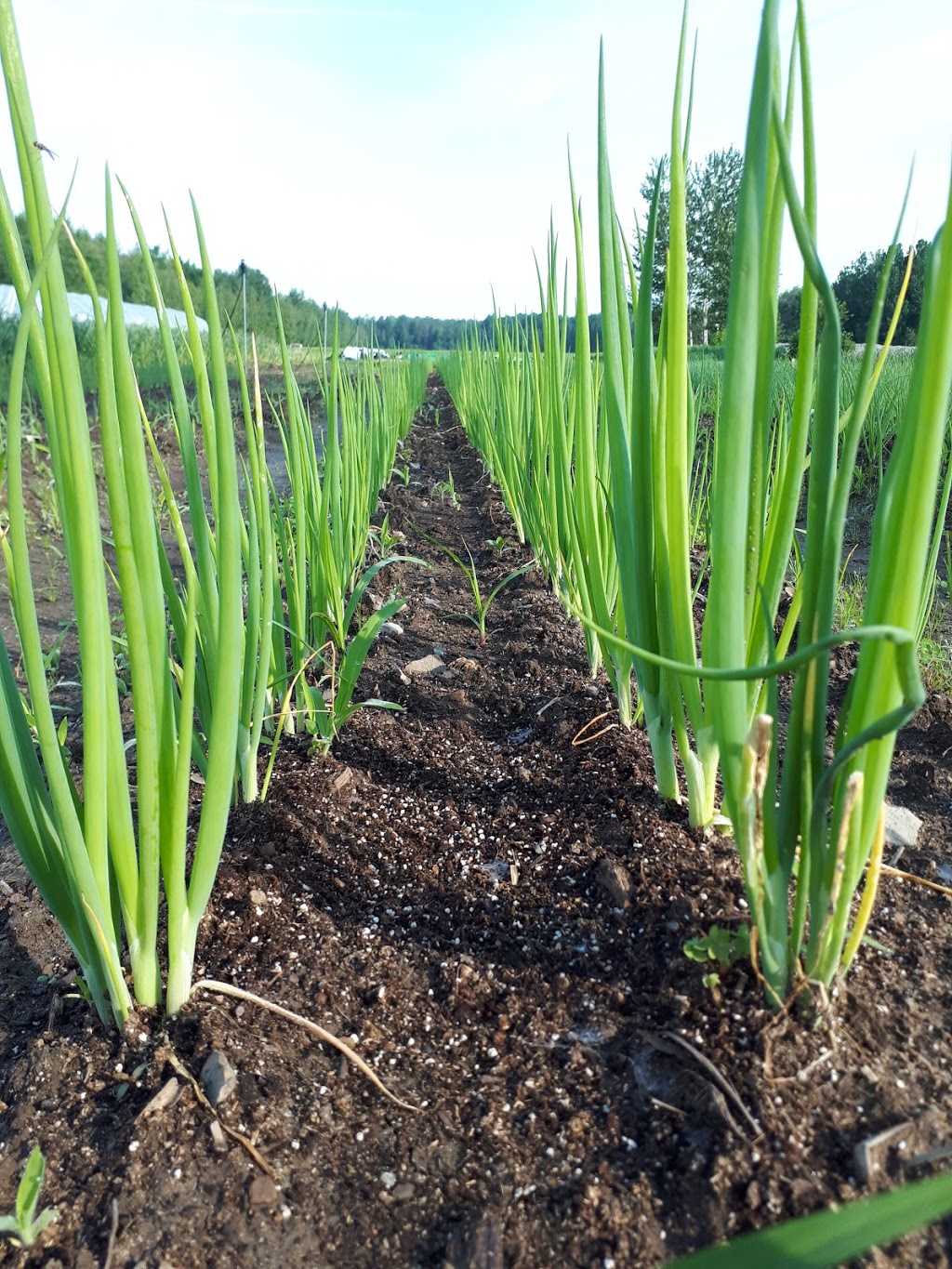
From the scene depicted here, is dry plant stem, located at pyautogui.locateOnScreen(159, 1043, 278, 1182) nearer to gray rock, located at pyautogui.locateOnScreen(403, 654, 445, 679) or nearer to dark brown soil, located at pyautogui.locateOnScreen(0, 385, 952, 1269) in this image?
dark brown soil, located at pyautogui.locateOnScreen(0, 385, 952, 1269)

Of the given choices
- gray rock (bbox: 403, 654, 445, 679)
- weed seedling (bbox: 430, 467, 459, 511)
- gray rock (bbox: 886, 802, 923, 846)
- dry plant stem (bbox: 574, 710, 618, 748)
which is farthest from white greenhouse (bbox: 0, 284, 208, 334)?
gray rock (bbox: 886, 802, 923, 846)

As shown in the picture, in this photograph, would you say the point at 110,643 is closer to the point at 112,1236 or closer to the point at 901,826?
the point at 112,1236

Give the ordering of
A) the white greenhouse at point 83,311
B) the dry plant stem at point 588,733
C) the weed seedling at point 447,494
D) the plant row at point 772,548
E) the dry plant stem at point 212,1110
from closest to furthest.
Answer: the plant row at point 772,548
the dry plant stem at point 212,1110
the dry plant stem at point 588,733
the weed seedling at point 447,494
the white greenhouse at point 83,311

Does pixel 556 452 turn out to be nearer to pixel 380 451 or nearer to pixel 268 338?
pixel 380 451

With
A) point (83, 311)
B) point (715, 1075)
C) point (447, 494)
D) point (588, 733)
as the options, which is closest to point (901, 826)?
point (588, 733)

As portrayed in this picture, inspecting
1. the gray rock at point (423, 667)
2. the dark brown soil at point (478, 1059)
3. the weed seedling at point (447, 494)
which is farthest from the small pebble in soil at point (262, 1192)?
the weed seedling at point (447, 494)

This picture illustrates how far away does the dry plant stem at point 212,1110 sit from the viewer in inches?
25.6

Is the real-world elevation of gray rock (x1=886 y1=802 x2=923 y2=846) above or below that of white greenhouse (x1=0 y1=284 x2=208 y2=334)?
below

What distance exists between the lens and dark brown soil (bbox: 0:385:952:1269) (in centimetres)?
59

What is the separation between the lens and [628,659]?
3.74 feet

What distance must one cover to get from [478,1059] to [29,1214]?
360mm

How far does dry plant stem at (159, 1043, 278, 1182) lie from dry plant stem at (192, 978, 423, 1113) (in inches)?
2.5

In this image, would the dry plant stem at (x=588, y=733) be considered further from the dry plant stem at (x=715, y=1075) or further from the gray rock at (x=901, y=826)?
the dry plant stem at (x=715, y=1075)

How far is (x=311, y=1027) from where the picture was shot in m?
0.76
